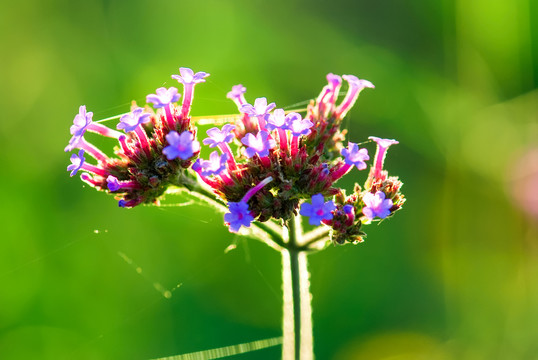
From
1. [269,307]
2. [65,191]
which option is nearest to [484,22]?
[269,307]

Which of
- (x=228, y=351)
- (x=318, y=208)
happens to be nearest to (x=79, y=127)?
(x=318, y=208)

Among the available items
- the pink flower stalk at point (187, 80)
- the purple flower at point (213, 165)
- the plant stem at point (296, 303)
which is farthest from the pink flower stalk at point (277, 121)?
the plant stem at point (296, 303)

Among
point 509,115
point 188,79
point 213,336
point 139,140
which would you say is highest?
point 509,115

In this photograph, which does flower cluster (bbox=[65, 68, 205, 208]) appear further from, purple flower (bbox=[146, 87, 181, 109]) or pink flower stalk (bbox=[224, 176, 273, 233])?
pink flower stalk (bbox=[224, 176, 273, 233])

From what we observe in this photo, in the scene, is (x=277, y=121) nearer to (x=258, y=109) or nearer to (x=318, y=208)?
(x=258, y=109)

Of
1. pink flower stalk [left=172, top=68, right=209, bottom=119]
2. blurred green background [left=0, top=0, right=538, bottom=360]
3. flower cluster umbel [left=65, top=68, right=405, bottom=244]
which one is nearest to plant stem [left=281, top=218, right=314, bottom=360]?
flower cluster umbel [left=65, top=68, right=405, bottom=244]

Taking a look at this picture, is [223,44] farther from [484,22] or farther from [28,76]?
[484,22]

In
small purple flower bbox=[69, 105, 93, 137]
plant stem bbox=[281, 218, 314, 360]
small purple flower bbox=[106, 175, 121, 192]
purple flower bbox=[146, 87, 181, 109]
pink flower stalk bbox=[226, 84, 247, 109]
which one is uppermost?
pink flower stalk bbox=[226, 84, 247, 109]
